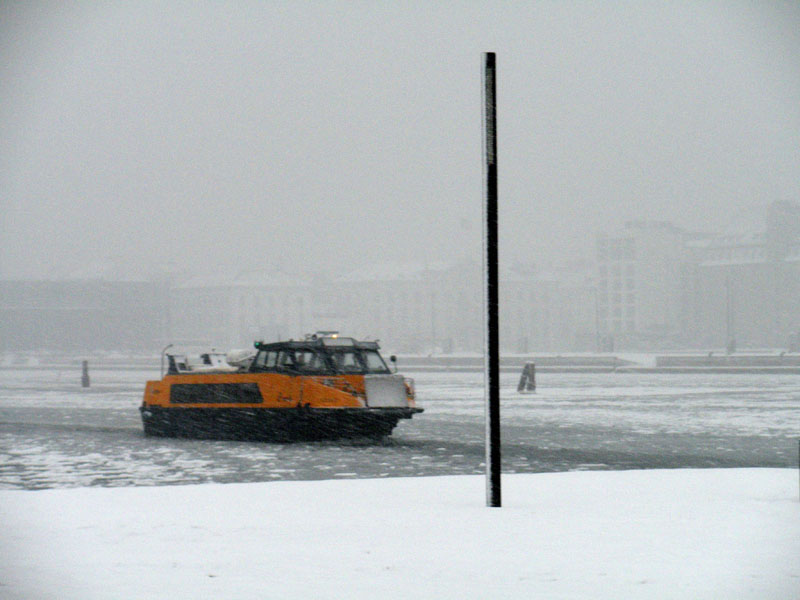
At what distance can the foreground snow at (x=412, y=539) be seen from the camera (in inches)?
263

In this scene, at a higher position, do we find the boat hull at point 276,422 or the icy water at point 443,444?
the boat hull at point 276,422

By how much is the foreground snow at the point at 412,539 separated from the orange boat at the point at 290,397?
14.5 feet

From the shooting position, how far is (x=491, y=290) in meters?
10.3

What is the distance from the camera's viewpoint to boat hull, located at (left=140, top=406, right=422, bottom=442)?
16.3m

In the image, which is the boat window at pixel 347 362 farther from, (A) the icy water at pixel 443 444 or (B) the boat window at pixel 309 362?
(A) the icy water at pixel 443 444

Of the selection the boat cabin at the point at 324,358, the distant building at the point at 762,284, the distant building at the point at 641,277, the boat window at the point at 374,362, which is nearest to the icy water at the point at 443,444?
the boat window at the point at 374,362

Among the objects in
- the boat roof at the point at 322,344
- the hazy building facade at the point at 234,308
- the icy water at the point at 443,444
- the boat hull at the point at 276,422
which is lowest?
the icy water at the point at 443,444

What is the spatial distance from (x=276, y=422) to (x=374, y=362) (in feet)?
6.07

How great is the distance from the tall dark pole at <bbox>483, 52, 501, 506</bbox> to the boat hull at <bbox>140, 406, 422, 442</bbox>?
6.16 metres

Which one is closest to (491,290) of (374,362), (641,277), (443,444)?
(443,444)

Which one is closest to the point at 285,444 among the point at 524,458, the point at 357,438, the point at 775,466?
the point at 357,438

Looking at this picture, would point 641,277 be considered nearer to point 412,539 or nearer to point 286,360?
point 286,360

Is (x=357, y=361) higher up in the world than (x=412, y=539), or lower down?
higher up

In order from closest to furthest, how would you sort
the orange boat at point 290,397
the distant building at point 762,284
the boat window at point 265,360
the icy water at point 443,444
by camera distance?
the icy water at point 443,444, the orange boat at point 290,397, the boat window at point 265,360, the distant building at point 762,284
